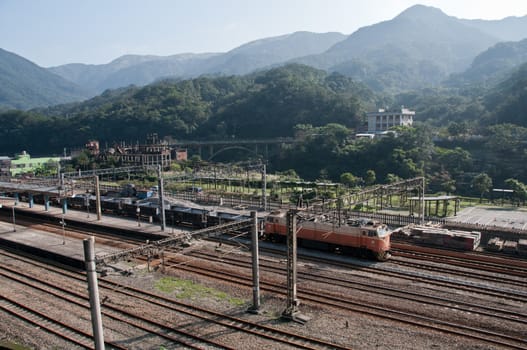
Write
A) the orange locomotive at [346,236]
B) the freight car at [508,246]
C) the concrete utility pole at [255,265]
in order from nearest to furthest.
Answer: the concrete utility pole at [255,265]
the orange locomotive at [346,236]
the freight car at [508,246]

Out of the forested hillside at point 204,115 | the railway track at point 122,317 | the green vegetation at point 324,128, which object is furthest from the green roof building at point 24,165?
the railway track at point 122,317

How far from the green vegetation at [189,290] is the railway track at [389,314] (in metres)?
1.21

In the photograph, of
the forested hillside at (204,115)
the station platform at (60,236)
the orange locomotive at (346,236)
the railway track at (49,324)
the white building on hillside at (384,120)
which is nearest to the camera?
the railway track at (49,324)

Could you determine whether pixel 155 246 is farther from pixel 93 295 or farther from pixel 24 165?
pixel 24 165

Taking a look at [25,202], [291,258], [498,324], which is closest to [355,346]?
[291,258]

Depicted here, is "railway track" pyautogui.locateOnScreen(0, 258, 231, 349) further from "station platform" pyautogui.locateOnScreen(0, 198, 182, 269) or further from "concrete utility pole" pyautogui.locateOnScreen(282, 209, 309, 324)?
"concrete utility pole" pyautogui.locateOnScreen(282, 209, 309, 324)

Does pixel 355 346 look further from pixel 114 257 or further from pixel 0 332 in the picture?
pixel 0 332

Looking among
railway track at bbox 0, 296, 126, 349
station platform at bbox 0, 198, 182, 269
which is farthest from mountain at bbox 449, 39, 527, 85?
railway track at bbox 0, 296, 126, 349

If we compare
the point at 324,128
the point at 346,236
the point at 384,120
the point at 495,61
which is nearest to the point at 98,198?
the point at 346,236

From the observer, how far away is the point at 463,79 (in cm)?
18475

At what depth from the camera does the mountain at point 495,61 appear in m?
180

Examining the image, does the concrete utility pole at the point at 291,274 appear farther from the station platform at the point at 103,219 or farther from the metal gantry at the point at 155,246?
the station platform at the point at 103,219

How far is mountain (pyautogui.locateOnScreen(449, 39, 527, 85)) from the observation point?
7081 inches

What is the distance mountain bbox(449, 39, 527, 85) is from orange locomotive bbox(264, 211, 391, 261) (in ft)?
592
